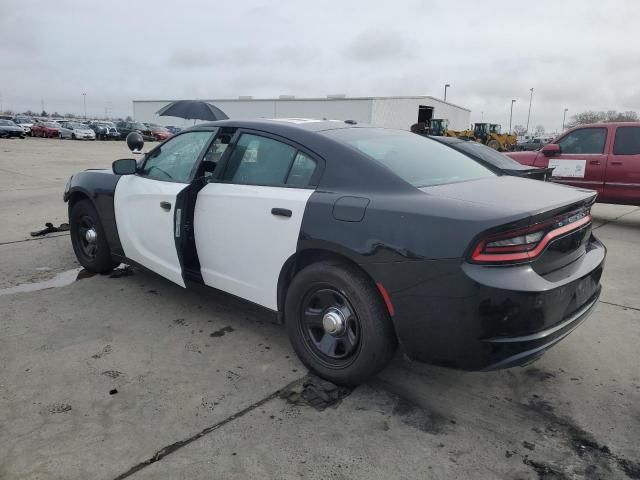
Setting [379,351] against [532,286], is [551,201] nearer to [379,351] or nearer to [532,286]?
[532,286]

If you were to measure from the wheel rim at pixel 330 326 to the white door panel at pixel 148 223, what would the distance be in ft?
4.05

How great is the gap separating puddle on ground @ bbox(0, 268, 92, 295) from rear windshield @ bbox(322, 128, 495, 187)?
3.03 m

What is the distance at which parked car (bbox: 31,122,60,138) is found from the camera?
127 ft

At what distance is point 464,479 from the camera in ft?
7.16

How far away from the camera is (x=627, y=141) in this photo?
8094 millimetres

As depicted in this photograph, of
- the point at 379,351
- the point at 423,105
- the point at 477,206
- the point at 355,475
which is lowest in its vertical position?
the point at 355,475

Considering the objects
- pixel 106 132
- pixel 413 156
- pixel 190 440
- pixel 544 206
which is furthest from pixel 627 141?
pixel 106 132

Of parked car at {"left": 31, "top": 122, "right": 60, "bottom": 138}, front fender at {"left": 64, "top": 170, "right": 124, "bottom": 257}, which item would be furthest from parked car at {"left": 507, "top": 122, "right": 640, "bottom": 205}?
parked car at {"left": 31, "top": 122, "right": 60, "bottom": 138}

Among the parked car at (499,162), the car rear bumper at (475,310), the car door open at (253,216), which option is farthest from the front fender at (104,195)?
the parked car at (499,162)

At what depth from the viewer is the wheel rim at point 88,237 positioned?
4.75 m

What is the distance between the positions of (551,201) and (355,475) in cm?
167

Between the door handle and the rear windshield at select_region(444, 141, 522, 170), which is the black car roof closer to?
the door handle

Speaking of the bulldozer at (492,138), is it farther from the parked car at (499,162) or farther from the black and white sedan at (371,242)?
the black and white sedan at (371,242)

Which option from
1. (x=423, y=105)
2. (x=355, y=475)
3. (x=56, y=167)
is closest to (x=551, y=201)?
(x=355, y=475)
